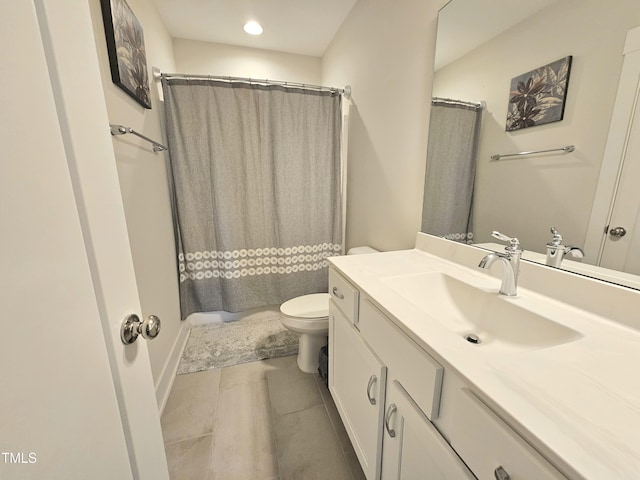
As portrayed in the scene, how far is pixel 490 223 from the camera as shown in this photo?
3.47 ft

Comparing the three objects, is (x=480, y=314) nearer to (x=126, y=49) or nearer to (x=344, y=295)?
(x=344, y=295)

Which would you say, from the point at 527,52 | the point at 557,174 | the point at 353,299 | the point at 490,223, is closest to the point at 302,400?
the point at 353,299

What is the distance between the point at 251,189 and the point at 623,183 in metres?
1.92

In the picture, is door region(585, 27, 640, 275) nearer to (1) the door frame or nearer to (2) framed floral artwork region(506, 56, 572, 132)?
(2) framed floral artwork region(506, 56, 572, 132)

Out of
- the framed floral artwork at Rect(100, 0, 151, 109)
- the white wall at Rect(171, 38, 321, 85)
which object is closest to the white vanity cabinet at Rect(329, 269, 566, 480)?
the framed floral artwork at Rect(100, 0, 151, 109)

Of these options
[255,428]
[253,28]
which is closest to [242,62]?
[253,28]

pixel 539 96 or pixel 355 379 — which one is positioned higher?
pixel 539 96

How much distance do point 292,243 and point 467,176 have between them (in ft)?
4.59

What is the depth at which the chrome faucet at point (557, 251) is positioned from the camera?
2.63 ft

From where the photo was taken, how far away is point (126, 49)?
3.99 feet

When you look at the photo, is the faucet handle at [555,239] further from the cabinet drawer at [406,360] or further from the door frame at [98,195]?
the door frame at [98,195]

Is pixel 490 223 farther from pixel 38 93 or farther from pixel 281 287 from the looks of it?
pixel 281 287

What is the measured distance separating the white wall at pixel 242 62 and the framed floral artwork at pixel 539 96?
7.05 ft

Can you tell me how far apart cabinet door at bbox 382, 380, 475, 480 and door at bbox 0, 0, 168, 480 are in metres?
0.63
